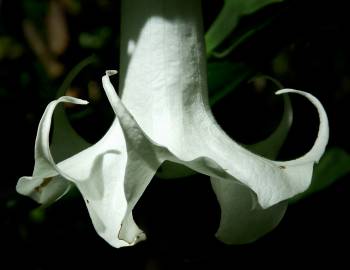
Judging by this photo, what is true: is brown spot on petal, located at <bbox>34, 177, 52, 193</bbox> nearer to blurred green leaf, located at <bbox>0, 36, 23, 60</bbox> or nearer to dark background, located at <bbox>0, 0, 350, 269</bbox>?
dark background, located at <bbox>0, 0, 350, 269</bbox>

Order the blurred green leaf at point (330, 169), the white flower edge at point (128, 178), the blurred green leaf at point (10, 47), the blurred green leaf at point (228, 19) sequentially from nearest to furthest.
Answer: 1. the white flower edge at point (128, 178)
2. the blurred green leaf at point (228, 19)
3. the blurred green leaf at point (330, 169)
4. the blurred green leaf at point (10, 47)

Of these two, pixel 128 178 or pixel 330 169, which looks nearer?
pixel 128 178

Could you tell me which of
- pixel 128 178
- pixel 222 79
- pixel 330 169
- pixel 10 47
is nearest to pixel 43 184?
pixel 128 178

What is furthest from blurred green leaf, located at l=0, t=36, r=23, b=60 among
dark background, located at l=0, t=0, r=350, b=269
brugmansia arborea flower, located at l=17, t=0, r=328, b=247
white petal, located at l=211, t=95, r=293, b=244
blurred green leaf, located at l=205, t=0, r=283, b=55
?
white petal, located at l=211, t=95, r=293, b=244

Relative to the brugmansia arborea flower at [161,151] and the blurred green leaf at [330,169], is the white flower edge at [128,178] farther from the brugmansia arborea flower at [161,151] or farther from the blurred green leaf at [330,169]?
the blurred green leaf at [330,169]

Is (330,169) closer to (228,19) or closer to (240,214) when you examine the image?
(228,19)

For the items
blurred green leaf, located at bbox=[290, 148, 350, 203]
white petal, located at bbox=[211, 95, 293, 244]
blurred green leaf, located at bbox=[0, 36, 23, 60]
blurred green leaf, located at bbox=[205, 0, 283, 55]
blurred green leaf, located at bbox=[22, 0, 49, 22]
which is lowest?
blurred green leaf, located at bbox=[290, 148, 350, 203]

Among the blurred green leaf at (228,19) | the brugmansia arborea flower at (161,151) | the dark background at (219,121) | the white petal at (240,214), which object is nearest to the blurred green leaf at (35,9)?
the dark background at (219,121)
